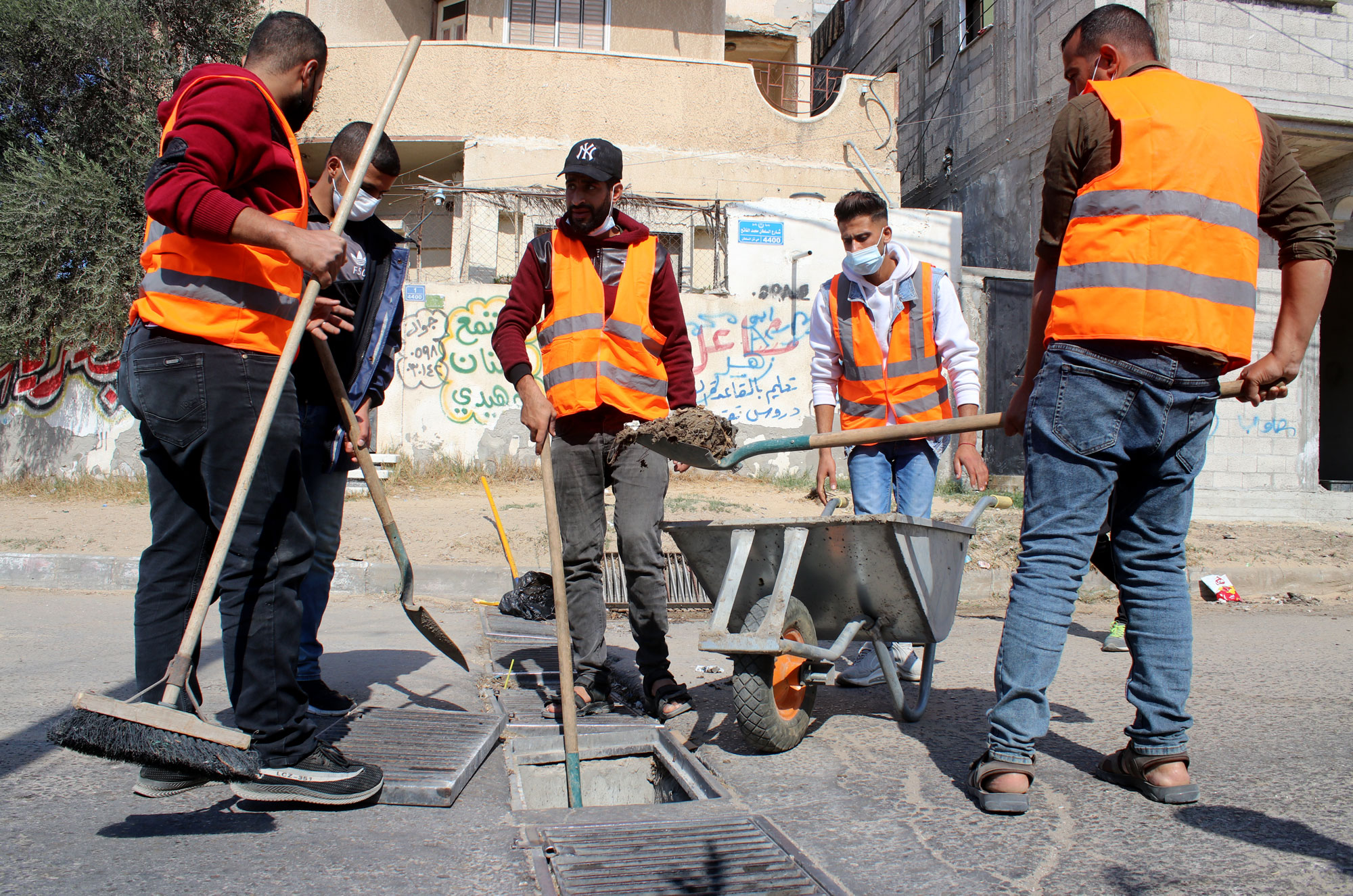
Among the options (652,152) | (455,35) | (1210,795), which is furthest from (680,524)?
(455,35)

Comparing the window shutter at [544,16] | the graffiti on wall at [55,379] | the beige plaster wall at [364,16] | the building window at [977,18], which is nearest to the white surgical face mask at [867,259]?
the graffiti on wall at [55,379]

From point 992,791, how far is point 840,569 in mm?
Answer: 891

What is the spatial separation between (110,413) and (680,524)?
1115 centimetres

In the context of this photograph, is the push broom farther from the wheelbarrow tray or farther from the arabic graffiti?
the arabic graffiti

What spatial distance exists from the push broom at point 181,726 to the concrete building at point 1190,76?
929 cm

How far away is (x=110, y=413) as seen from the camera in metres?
11.7

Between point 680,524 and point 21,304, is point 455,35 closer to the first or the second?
point 21,304

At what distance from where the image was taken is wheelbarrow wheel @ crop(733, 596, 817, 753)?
9.12ft

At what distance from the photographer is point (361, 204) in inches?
134

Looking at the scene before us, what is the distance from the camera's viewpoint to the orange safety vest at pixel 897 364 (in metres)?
4.01

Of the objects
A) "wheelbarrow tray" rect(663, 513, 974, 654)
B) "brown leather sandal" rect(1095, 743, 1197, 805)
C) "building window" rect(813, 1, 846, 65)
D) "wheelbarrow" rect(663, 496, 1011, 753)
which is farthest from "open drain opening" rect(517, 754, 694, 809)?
"building window" rect(813, 1, 846, 65)

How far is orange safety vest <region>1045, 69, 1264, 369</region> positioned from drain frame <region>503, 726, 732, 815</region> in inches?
64.2

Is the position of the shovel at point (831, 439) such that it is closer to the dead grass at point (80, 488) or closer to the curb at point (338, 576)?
the curb at point (338, 576)

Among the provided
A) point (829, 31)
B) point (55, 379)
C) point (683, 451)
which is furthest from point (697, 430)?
point (829, 31)
